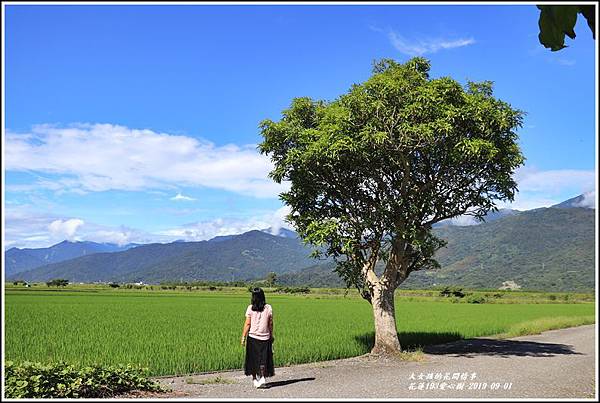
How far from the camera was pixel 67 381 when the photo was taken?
8.51m

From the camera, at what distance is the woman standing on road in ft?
31.8

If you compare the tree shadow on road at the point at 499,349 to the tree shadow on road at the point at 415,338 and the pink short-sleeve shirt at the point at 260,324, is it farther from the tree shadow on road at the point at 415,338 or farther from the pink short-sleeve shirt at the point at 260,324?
the pink short-sleeve shirt at the point at 260,324

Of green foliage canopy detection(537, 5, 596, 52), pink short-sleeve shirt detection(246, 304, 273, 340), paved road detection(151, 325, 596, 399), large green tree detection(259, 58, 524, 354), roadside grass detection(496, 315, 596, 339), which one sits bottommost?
roadside grass detection(496, 315, 596, 339)

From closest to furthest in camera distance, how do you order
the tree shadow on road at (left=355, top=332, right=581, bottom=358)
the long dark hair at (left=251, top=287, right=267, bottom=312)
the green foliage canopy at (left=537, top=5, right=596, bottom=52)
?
the green foliage canopy at (left=537, top=5, right=596, bottom=52), the long dark hair at (left=251, top=287, right=267, bottom=312), the tree shadow on road at (left=355, top=332, right=581, bottom=358)

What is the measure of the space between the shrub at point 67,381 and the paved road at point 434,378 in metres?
0.95

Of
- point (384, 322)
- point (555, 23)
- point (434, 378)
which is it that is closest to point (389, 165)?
point (384, 322)

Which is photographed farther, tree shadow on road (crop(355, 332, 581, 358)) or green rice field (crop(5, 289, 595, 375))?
tree shadow on road (crop(355, 332, 581, 358))

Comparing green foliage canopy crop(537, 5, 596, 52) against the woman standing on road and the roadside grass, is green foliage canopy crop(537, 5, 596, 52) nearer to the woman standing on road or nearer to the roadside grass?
the woman standing on road

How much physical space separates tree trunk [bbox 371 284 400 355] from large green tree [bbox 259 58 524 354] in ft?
0.09

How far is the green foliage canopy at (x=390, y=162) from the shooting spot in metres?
13.4

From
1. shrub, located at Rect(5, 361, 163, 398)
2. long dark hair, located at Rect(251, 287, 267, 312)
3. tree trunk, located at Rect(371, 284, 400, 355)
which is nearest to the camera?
shrub, located at Rect(5, 361, 163, 398)

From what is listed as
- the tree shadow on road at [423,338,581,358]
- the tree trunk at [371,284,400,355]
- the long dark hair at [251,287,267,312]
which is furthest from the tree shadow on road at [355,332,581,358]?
the long dark hair at [251,287,267,312]

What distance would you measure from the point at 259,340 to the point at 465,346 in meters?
10.7

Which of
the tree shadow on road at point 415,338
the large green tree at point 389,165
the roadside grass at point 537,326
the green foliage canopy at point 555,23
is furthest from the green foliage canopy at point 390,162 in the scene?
the green foliage canopy at point 555,23
